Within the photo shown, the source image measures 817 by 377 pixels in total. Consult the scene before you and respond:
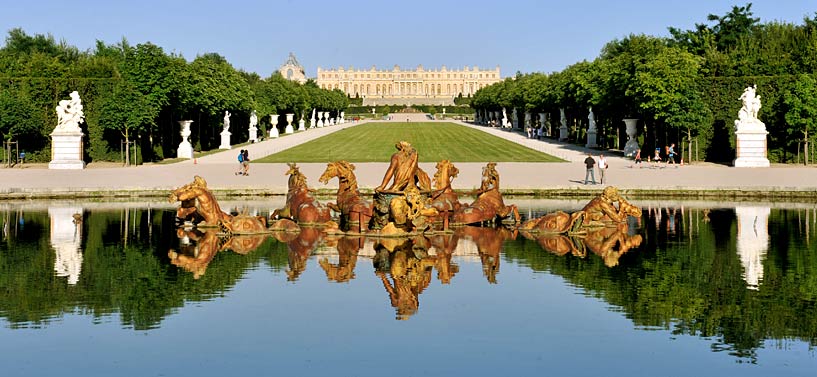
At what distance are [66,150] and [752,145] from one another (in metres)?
28.1

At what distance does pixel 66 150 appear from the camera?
4269 cm

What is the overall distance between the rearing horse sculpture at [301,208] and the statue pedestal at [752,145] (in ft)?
83.1

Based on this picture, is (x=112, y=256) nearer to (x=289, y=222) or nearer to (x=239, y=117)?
(x=289, y=222)

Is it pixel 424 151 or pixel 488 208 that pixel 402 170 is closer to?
pixel 488 208

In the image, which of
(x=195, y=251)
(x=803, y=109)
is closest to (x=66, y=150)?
(x=195, y=251)

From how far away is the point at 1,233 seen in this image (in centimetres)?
2197

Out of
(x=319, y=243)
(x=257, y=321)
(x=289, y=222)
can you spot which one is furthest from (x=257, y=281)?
(x=289, y=222)

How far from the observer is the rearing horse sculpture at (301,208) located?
22.5 m

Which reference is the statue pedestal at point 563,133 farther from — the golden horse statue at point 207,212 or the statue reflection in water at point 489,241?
the golden horse statue at point 207,212

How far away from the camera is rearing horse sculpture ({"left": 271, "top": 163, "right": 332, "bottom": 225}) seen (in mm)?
22516

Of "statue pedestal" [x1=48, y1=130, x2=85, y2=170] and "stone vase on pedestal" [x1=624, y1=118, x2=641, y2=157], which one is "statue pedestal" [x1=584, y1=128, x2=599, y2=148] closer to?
"stone vase on pedestal" [x1=624, y1=118, x2=641, y2=157]

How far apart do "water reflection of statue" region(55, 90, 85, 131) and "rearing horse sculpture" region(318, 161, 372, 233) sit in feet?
77.2

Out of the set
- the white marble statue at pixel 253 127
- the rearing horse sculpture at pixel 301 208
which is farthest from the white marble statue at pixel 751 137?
the white marble statue at pixel 253 127

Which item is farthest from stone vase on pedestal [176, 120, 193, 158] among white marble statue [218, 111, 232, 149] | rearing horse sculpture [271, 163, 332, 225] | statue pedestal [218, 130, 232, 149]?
rearing horse sculpture [271, 163, 332, 225]
